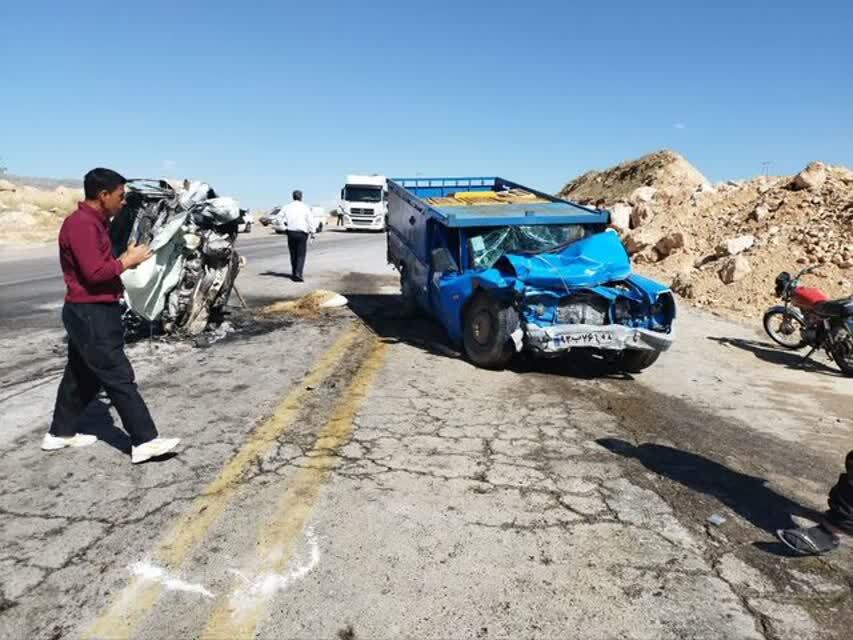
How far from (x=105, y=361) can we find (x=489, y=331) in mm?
4006

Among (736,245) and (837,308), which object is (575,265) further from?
(736,245)

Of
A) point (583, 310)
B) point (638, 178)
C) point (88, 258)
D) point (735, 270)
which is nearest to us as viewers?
point (88, 258)

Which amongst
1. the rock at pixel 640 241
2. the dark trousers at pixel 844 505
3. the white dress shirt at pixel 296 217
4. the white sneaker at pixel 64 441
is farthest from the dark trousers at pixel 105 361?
the rock at pixel 640 241

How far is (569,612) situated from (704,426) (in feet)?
11.0

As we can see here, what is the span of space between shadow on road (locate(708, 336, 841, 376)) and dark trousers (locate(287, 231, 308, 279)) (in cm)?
794

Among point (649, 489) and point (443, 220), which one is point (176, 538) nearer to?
point (649, 489)

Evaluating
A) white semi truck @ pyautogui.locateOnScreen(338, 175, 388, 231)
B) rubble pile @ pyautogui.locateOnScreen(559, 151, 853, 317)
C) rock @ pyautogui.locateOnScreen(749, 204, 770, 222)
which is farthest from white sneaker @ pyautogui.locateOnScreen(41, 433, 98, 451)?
white semi truck @ pyautogui.locateOnScreen(338, 175, 388, 231)

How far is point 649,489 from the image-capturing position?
164 inches

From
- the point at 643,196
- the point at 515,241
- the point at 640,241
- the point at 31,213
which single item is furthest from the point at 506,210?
the point at 31,213

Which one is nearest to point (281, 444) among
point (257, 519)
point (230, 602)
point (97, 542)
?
point (257, 519)

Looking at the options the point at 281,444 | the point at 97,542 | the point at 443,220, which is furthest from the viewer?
the point at 443,220

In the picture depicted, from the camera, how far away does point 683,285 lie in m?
14.4

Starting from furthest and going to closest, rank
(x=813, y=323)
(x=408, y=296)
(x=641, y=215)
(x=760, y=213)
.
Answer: (x=641, y=215)
(x=760, y=213)
(x=408, y=296)
(x=813, y=323)

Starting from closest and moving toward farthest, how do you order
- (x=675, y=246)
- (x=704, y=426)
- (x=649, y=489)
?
(x=649, y=489)
(x=704, y=426)
(x=675, y=246)
